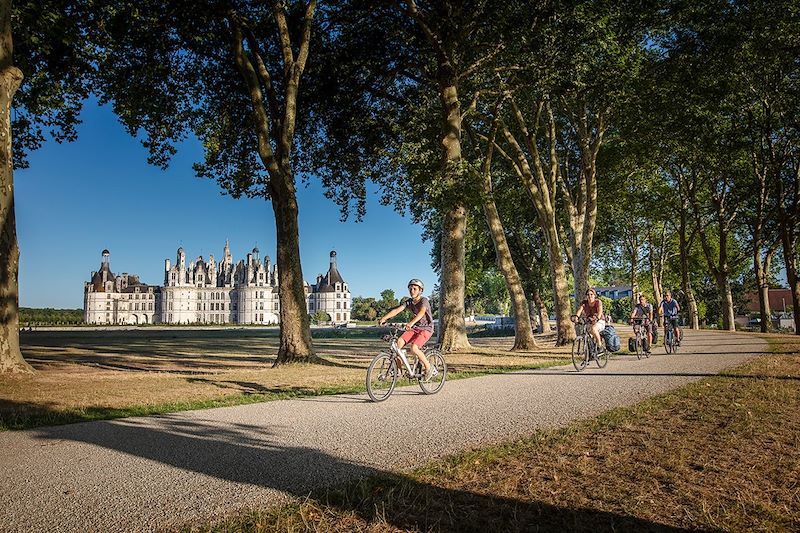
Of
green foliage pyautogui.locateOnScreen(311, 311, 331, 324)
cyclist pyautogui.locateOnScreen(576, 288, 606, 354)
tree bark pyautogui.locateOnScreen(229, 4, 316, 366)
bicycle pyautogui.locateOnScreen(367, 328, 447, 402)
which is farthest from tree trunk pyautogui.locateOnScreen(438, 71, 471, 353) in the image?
green foliage pyautogui.locateOnScreen(311, 311, 331, 324)

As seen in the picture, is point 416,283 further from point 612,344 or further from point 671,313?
point 671,313

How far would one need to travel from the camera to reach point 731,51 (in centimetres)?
2036

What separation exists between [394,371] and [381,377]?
334 millimetres

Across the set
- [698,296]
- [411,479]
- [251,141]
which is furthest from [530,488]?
[698,296]

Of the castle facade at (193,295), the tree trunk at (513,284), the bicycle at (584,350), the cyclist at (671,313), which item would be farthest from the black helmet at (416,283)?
the castle facade at (193,295)

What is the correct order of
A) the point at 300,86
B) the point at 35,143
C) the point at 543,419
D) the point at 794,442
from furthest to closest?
the point at 300,86
the point at 35,143
the point at 543,419
the point at 794,442

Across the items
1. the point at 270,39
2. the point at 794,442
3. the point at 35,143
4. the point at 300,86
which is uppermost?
the point at 270,39

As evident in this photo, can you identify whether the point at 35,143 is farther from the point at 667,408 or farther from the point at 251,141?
the point at 667,408

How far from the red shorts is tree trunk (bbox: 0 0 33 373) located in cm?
825

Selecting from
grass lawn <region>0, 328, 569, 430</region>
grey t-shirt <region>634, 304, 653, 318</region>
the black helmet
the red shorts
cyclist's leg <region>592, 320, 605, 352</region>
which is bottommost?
grass lawn <region>0, 328, 569, 430</region>

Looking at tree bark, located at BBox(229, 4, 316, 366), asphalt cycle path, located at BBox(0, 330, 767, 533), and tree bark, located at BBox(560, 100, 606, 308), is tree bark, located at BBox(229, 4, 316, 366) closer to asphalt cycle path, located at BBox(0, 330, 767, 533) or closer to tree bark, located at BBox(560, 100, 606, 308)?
asphalt cycle path, located at BBox(0, 330, 767, 533)

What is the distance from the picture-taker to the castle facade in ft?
477

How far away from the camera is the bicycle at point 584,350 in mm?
13242

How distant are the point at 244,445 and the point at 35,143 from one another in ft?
58.0
